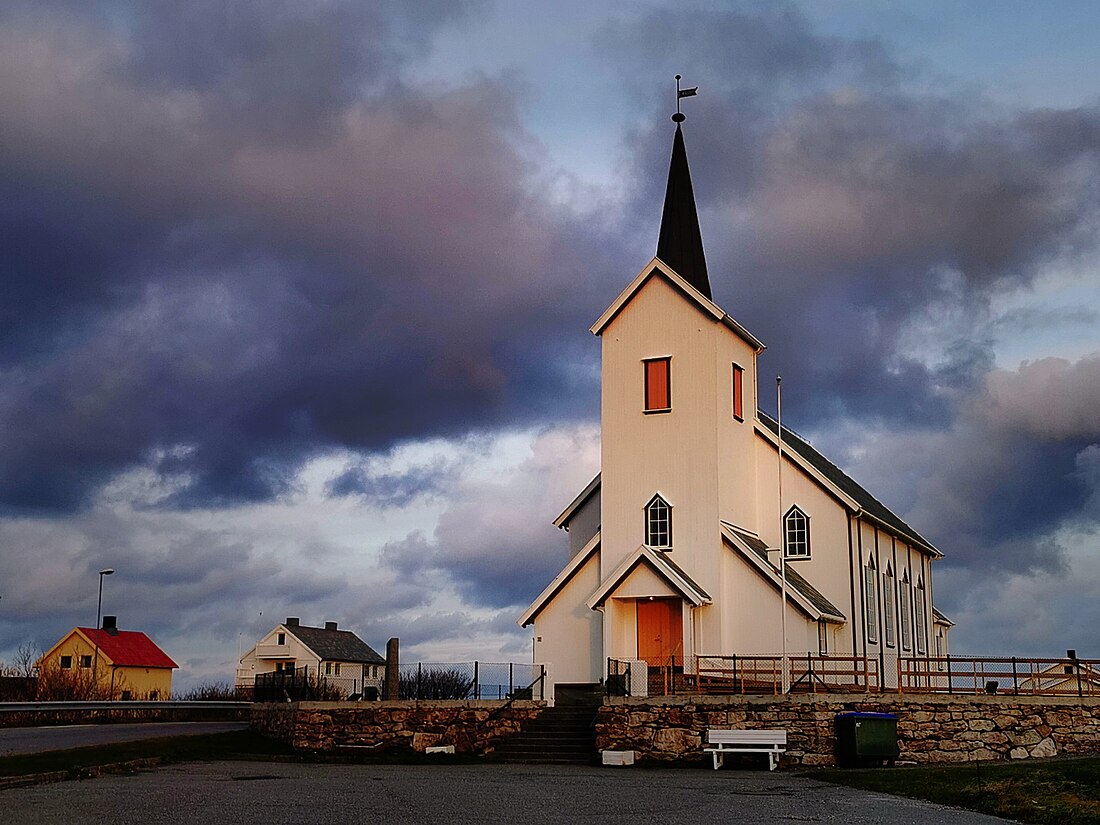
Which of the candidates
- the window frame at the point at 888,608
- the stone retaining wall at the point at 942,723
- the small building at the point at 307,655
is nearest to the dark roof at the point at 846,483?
the window frame at the point at 888,608

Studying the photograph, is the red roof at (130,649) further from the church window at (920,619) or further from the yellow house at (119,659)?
the church window at (920,619)

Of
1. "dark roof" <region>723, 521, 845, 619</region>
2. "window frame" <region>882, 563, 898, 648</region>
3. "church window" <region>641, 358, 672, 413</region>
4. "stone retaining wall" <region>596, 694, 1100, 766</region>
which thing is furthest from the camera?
"window frame" <region>882, 563, 898, 648</region>

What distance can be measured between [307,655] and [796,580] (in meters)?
48.2

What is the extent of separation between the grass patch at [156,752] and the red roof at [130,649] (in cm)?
3991

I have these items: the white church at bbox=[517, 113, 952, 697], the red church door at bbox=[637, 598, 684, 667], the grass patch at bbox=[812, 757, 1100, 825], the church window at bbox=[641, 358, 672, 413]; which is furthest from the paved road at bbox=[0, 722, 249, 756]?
the grass patch at bbox=[812, 757, 1100, 825]

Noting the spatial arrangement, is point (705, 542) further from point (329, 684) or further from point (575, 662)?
point (329, 684)

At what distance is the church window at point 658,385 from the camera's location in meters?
40.0

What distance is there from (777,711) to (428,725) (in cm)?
947

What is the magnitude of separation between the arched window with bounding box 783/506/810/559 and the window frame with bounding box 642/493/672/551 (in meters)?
4.56

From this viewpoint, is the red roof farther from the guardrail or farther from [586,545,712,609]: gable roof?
[586,545,712,609]: gable roof

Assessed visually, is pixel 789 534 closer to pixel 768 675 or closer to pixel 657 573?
pixel 657 573

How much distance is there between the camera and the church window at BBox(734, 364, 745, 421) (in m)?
41.1

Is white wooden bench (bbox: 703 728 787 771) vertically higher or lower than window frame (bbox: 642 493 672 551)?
lower

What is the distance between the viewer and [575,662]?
39.5 meters
